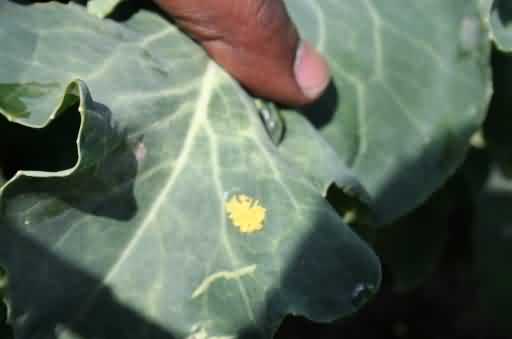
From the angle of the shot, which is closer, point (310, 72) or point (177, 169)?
point (177, 169)

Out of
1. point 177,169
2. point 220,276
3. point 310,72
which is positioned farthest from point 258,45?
point 220,276

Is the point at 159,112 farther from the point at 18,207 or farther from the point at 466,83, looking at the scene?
the point at 466,83

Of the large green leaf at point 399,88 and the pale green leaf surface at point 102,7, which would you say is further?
the large green leaf at point 399,88

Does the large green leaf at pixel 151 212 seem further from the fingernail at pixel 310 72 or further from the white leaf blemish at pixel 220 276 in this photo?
the fingernail at pixel 310 72

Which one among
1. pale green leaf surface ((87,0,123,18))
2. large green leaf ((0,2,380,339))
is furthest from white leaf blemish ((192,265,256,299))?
pale green leaf surface ((87,0,123,18))

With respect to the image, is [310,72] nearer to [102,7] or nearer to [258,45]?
[258,45]

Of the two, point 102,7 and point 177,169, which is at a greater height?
point 102,7

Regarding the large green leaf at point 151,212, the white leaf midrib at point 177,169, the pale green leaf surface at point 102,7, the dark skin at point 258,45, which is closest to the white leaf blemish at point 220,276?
the large green leaf at point 151,212

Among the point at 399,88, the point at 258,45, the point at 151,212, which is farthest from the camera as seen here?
the point at 399,88
